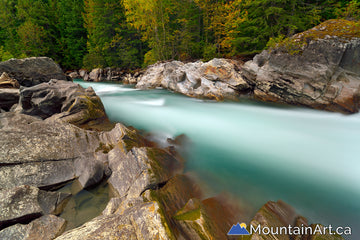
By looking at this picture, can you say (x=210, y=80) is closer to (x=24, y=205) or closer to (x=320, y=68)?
(x=320, y=68)

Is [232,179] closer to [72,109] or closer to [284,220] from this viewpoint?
[284,220]

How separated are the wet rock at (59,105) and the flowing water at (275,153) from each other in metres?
1.47

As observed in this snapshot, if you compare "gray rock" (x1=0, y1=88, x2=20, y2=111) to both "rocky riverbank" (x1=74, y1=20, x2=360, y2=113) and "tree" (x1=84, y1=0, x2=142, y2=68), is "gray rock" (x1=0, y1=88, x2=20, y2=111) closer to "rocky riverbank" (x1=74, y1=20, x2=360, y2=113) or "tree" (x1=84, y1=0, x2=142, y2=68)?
"rocky riverbank" (x1=74, y1=20, x2=360, y2=113)

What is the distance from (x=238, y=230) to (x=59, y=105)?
7548 millimetres

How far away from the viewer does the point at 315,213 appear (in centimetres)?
284

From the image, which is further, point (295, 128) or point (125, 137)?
point (295, 128)

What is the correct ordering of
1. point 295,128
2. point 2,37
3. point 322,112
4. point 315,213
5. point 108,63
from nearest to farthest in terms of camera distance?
point 315,213 < point 295,128 < point 322,112 < point 108,63 < point 2,37

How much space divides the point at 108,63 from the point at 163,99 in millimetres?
24575

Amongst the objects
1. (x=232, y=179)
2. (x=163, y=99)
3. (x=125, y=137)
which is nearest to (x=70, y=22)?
(x=163, y=99)

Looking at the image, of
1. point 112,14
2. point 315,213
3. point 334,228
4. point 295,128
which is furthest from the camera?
point 112,14

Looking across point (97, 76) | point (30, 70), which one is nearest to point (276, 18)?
point (30, 70)

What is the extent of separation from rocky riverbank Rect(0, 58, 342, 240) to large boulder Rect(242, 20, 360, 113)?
752 centimetres

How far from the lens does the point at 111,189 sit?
3146 mm

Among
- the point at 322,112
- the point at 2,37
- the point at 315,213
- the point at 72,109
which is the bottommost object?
the point at 315,213
